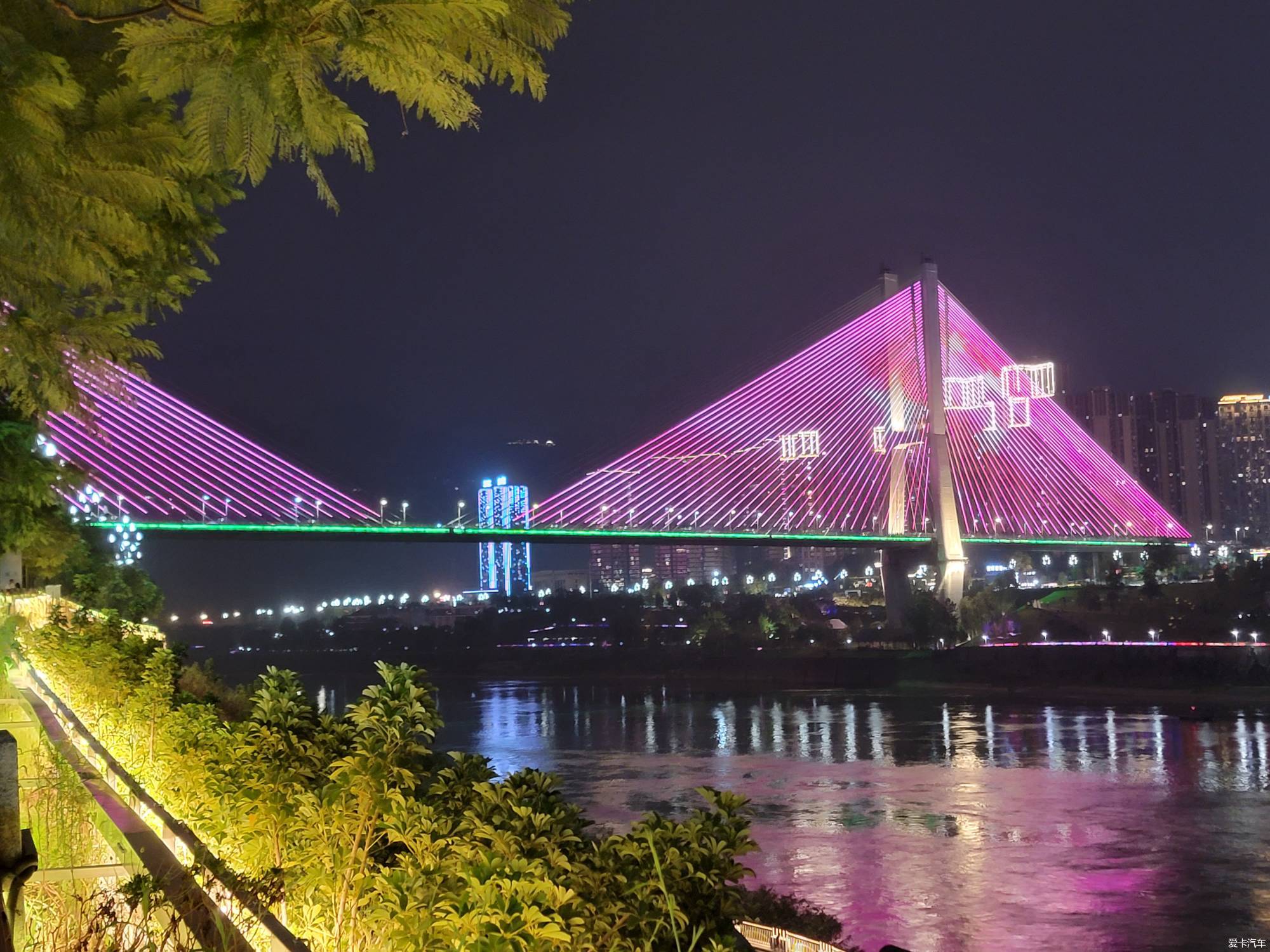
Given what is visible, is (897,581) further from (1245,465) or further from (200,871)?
(1245,465)

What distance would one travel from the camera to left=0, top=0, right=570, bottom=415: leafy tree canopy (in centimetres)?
156

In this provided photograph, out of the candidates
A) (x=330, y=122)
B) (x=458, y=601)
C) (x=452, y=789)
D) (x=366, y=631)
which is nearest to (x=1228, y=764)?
(x=452, y=789)

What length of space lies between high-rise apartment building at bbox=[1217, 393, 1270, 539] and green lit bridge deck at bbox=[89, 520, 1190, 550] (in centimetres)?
5729

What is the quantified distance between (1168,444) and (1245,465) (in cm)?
527

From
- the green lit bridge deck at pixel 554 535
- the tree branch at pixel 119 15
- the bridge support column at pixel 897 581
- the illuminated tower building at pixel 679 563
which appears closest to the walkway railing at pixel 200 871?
the tree branch at pixel 119 15

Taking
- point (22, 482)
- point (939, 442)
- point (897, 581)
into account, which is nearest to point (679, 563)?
point (897, 581)

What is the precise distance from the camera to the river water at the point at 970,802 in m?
11.9

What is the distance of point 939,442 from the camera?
35.3 m

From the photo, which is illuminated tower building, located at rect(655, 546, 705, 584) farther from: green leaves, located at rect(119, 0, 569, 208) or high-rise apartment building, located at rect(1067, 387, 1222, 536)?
green leaves, located at rect(119, 0, 569, 208)

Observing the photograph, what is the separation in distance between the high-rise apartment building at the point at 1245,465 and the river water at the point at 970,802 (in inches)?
2533

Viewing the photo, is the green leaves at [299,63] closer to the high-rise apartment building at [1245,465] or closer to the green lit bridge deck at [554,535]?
the green lit bridge deck at [554,535]

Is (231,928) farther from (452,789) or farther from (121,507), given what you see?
(121,507)

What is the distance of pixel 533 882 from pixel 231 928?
69 centimetres

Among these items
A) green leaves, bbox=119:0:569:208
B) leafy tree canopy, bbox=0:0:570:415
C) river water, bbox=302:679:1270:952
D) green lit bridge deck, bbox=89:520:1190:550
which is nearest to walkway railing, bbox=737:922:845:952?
river water, bbox=302:679:1270:952
